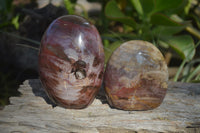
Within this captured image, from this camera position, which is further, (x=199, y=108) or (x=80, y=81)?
(x=199, y=108)

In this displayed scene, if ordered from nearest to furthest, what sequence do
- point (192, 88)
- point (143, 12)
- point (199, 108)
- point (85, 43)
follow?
point (85, 43), point (199, 108), point (192, 88), point (143, 12)

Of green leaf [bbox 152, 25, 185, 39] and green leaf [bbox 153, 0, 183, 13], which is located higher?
Result: green leaf [bbox 153, 0, 183, 13]

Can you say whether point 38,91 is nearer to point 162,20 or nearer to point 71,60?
point 71,60

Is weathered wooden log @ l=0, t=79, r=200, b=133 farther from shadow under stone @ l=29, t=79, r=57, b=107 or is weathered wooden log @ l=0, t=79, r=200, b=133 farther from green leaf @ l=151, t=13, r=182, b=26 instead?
green leaf @ l=151, t=13, r=182, b=26

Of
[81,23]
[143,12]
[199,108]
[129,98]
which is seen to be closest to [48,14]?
[143,12]

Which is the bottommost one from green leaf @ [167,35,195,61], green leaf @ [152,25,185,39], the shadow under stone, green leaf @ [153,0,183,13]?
green leaf @ [167,35,195,61]

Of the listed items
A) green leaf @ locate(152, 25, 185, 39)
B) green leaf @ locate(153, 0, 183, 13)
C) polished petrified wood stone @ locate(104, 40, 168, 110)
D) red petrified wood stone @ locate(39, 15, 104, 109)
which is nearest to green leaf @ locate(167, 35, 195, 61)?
green leaf @ locate(152, 25, 185, 39)

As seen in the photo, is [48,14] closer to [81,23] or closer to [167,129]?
[81,23]
